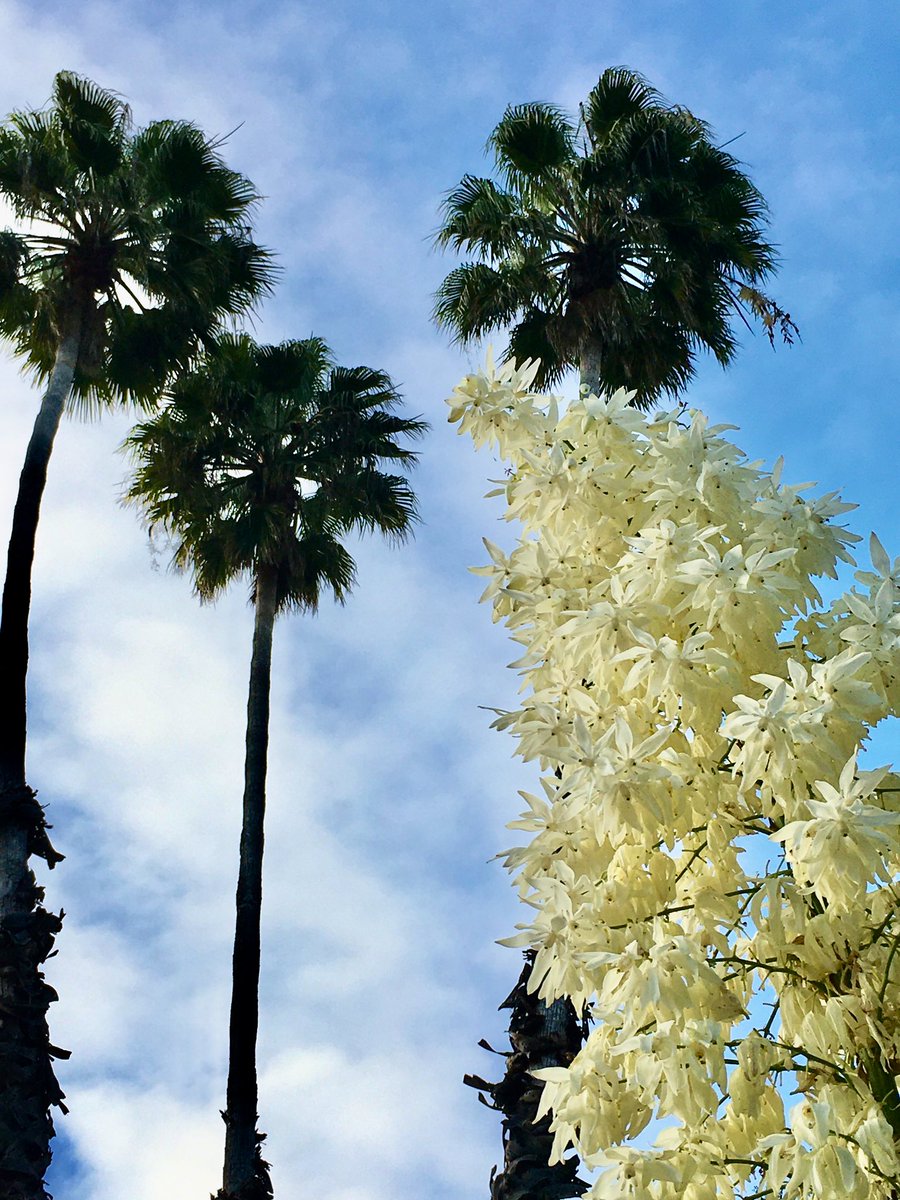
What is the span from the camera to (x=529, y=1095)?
799 cm

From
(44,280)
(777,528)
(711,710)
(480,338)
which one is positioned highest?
(44,280)

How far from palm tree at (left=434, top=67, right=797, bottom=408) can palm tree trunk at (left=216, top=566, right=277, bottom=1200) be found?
4.69m

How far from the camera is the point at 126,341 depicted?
50.0 feet

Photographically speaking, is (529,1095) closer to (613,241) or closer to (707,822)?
(707,822)

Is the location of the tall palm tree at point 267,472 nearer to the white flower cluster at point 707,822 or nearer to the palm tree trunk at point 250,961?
the palm tree trunk at point 250,961

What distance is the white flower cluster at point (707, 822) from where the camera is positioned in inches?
106

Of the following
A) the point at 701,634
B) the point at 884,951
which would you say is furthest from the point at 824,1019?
the point at 701,634

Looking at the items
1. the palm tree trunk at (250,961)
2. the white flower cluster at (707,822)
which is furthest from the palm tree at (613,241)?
the white flower cluster at (707,822)

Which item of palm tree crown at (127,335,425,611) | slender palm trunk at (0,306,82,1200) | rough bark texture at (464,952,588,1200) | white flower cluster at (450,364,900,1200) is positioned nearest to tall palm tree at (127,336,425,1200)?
palm tree crown at (127,335,425,611)

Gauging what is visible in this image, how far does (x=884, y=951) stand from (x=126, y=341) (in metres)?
13.8

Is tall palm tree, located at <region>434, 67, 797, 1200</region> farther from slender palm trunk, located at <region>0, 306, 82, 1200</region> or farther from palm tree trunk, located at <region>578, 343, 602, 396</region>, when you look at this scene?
slender palm trunk, located at <region>0, 306, 82, 1200</region>

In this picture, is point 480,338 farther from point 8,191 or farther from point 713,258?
point 8,191

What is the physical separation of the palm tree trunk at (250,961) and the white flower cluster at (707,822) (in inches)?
399

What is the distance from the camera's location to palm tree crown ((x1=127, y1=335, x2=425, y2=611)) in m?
16.0
